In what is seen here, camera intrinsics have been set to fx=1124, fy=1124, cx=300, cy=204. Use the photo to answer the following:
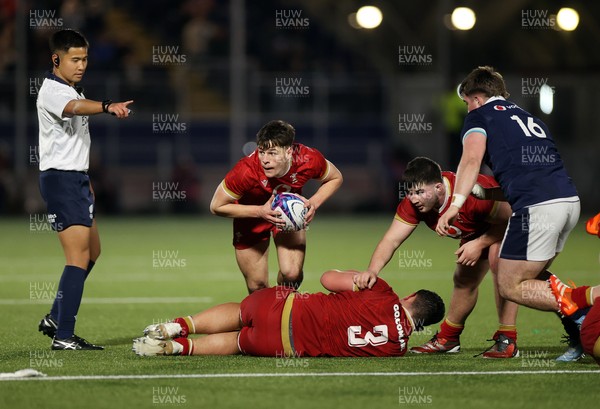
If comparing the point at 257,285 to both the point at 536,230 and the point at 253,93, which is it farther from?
the point at 253,93

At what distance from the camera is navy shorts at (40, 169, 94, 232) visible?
843cm

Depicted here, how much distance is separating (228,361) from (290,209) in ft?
4.70

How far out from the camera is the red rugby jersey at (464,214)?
26.6ft

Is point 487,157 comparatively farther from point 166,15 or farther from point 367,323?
point 166,15

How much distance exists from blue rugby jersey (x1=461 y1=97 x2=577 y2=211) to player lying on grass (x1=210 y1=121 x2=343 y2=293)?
4.99 ft

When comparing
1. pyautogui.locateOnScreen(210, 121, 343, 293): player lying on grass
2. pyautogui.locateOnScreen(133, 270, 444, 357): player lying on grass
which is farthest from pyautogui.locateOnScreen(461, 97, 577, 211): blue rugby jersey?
pyautogui.locateOnScreen(210, 121, 343, 293): player lying on grass

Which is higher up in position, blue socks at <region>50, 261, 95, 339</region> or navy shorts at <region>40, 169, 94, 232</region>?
navy shorts at <region>40, 169, 94, 232</region>

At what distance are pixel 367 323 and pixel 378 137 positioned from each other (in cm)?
2126

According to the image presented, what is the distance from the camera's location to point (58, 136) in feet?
27.9

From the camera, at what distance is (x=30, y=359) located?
7.90 m

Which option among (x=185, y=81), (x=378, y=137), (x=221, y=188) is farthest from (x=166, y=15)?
(x=221, y=188)

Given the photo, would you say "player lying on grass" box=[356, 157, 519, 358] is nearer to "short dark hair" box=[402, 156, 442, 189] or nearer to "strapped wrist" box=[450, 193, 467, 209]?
"short dark hair" box=[402, 156, 442, 189]

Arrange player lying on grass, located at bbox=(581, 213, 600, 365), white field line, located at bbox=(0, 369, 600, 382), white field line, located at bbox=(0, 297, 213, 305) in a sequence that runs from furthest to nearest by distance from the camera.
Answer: white field line, located at bbox=(0, 297, 213, 305) → player lying on grass, located at bbox=(581, 213, 600, 365) → white field line, located at bbox=(0, 369, 600, 382)

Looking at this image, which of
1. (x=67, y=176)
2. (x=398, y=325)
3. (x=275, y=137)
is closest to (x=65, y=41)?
(x=67, y=176)
